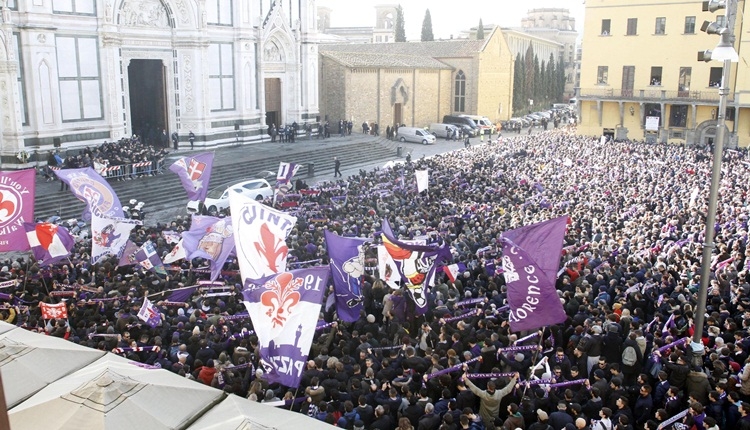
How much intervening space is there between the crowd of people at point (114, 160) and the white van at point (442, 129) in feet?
90.1

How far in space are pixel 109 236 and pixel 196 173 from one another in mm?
3836

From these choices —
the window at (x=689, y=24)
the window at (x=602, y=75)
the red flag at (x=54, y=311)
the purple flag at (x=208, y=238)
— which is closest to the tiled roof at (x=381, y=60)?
the window at (x=602, y=75)

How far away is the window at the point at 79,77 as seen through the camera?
1113 inches

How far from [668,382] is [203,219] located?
9708 millimetres

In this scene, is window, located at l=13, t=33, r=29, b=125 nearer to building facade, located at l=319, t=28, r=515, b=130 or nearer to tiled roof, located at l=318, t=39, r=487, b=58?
building facade, located at l=319, t=28, r=515, b=130

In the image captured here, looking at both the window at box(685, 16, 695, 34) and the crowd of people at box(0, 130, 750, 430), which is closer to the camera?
the crowd of people at box(0, 130, 750, 430)

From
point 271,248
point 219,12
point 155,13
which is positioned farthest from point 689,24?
point 271,248

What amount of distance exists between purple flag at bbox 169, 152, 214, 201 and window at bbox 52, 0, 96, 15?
48.7 feet

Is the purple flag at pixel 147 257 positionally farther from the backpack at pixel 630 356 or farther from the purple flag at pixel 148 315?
the backpack at pixel 630 356

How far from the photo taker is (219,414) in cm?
723

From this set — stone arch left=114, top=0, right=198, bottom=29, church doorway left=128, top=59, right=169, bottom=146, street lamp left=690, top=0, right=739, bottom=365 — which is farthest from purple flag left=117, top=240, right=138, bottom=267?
church doorway left=128, top=59, right=169, bottom=146

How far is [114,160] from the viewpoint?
2680 cm

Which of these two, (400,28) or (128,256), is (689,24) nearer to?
(400,28)

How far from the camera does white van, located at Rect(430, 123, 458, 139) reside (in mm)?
51719
